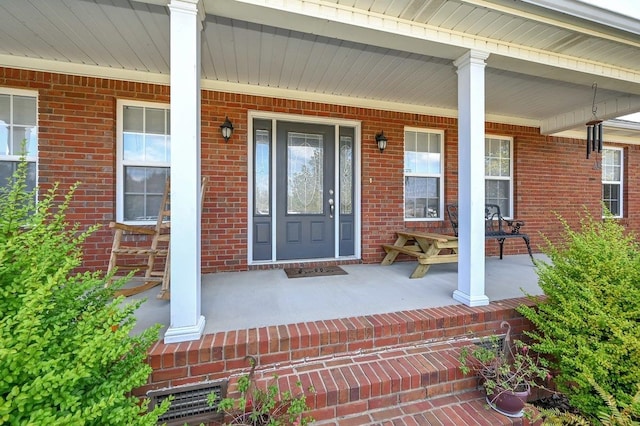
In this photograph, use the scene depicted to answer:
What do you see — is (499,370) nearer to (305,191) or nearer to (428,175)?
(305,191)

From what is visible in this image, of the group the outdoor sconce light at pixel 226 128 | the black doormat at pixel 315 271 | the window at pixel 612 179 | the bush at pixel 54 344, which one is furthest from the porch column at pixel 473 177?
the window at pixel 612 179

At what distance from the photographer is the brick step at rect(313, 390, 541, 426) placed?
1.60m

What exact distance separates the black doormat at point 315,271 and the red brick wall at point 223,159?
578 mm

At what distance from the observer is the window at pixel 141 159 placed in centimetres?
330

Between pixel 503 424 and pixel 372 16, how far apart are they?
2.78 m

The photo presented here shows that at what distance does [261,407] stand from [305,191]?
2758mm

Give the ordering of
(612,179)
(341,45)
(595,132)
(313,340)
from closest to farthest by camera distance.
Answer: (313,340) → (341,45) → (595,132) → (612,179)

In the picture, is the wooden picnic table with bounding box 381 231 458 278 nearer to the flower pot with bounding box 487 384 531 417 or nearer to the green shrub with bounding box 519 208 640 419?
the green shrub with bounding box 519 208 640 419

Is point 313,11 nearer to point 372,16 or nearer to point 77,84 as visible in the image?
point 372,16

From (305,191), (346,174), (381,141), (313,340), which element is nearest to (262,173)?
(305,191)

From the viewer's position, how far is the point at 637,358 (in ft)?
5.39

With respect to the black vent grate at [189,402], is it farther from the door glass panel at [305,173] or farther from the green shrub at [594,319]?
the door glass panel at [305,173]

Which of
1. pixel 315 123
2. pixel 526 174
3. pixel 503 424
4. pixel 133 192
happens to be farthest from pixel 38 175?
pixel 526 174

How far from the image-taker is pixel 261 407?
144cm
